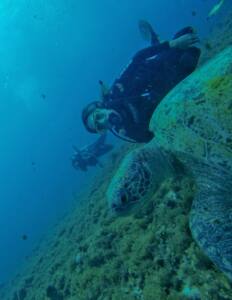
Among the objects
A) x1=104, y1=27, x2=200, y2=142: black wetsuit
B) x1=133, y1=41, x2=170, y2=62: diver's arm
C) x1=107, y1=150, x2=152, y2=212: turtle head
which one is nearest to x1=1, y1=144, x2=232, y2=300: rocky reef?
x1=107, y1=150, x2=152, y2=212: turtle head

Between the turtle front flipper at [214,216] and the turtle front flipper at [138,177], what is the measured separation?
20.8 inches

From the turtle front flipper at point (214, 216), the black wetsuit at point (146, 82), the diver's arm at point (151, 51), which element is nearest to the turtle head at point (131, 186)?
the turtle front flipper at point (214, 216)

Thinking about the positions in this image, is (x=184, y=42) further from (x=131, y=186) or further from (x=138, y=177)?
(x=131, y=186)


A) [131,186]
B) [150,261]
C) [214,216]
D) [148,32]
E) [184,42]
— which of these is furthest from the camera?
[148,32]

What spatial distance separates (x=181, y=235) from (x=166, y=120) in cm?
110

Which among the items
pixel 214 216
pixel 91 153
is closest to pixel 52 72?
pixel 91 153

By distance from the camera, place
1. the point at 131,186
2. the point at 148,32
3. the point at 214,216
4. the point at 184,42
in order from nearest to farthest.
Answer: the point at 214,216, the point at 131,186, the point at 184,42, the point at 148,32

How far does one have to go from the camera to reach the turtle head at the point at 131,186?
3146 mm

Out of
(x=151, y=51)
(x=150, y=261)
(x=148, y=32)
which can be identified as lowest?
(x=150, y=261)

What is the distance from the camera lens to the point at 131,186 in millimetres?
3148

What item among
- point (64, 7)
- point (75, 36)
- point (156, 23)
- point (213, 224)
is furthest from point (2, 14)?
point (156, 23)

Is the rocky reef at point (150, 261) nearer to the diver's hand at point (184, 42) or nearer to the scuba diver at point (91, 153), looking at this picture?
the diver's hand at point (184, 42)

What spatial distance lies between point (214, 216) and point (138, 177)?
94 cm

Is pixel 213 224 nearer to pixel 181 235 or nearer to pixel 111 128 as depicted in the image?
pixel 181 235
